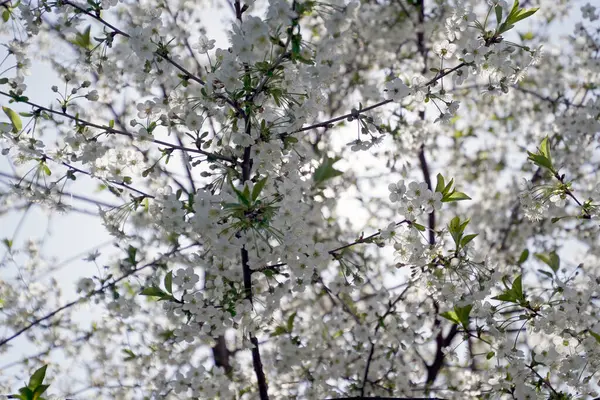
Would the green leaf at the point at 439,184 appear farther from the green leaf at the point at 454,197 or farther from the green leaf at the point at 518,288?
the green leaf at the point at 518,288

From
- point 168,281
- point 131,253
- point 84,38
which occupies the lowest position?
point 168,281

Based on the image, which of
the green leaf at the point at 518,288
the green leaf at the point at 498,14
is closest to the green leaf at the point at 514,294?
the green leaf at the point at 518,288

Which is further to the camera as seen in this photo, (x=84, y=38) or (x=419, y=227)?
(x=84, y=38)

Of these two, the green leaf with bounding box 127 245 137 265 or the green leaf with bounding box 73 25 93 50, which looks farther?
the green leaf with bounding box 127 245 137 265

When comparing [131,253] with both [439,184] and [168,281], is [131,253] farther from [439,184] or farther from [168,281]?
[439,184]

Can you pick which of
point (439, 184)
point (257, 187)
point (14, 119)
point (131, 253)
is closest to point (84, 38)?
point (14, 119)

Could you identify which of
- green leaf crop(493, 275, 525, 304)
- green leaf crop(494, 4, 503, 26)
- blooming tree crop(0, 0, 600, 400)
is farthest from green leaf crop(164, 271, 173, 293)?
green leaf crop(494, 4, 503, 26)

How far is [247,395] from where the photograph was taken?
4098 mm

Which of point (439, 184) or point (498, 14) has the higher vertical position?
point (498, 14)

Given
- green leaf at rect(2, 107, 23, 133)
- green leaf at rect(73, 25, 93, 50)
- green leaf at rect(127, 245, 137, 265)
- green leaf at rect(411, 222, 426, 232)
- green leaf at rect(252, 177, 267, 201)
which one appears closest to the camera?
green leaf at rect(252, 177, 267, 201)

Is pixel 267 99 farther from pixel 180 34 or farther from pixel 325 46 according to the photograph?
pixel 180 34

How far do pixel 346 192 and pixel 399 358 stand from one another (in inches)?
64.1

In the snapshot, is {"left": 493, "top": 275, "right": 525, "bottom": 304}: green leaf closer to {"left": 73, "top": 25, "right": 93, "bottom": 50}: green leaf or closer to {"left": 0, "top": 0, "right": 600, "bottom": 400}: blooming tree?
{"left": 0, "top": 0, "right": 600, "bottom": 400}: blooming tree

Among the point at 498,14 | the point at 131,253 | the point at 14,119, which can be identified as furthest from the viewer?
the point at 131,253
